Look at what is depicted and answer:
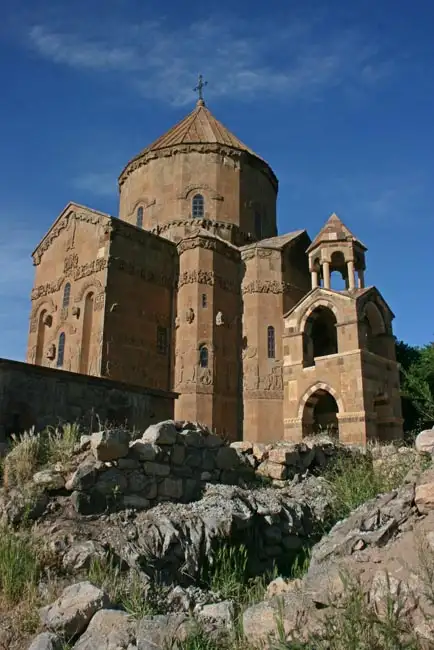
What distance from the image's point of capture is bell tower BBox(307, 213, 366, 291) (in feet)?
70.1

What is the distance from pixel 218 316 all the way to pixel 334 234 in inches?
226

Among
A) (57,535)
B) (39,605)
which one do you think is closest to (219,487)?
(57,535)

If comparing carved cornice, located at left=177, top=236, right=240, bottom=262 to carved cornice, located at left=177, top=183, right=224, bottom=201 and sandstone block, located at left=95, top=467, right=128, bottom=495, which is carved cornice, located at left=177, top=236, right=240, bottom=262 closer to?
carved cornice, located at left=177, top=183, right=224, bottom=201

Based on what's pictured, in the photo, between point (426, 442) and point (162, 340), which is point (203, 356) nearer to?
point (162, 340)

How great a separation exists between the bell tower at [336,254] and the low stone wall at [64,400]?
1189 centimetres

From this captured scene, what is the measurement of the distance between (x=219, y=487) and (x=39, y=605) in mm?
3238

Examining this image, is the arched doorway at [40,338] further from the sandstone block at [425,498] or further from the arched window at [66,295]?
the sandstone block at [425,498]

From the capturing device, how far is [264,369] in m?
20.6

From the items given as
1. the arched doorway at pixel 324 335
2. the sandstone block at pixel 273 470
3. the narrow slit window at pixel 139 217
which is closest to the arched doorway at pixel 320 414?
the arched doorway at pixel 324 335

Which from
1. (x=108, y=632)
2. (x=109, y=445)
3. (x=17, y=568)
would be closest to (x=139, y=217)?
(x=109, y=445)

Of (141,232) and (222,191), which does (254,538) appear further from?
(222,191)

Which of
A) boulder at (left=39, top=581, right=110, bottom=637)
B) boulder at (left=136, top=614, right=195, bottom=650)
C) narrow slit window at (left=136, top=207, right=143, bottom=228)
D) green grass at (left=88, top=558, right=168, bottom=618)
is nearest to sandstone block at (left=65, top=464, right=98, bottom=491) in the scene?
green grass at (left=88, top=558, right=168, bottom=618)

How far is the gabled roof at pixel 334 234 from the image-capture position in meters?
21.6

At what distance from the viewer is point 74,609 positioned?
4.09 m
